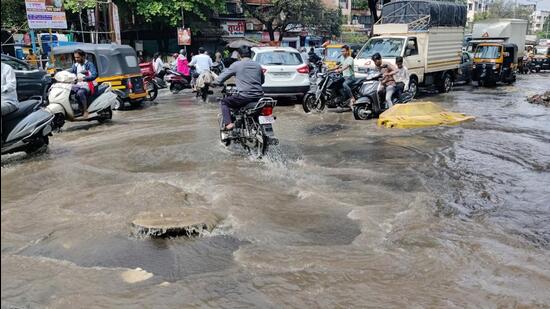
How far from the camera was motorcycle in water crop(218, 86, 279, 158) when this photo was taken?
7457mm

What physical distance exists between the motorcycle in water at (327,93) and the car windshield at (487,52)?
10.9 meters

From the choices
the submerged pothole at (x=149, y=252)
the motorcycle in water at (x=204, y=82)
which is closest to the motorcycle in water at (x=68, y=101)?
the motorcycle in water at (x=204, y=82)

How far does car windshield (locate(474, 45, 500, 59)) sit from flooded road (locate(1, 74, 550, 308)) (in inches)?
518

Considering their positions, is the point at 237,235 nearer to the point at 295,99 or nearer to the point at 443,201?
the point at 443,201

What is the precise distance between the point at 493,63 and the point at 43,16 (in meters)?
17.6

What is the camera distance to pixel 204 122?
37.0 ft

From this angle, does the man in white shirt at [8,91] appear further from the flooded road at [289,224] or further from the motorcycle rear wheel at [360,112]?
the motorcycle rear wheel at [360,112]

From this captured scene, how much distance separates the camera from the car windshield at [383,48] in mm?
15070

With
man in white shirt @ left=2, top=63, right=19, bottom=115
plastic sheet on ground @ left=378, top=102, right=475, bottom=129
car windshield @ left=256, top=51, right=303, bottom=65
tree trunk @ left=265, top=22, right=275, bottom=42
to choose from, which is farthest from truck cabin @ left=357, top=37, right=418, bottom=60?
tree trunk @ left=265, top=22, right=275, bottom=42

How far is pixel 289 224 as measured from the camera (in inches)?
195

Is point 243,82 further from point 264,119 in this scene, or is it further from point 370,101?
point 370,101

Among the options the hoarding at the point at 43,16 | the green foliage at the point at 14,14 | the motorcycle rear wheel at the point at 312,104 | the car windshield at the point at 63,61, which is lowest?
the motorcycle rear wheel at the point at 312,104

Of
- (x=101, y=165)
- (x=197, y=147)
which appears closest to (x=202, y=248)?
(x=101, y=165)

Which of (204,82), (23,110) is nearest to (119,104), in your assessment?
(204,82)
